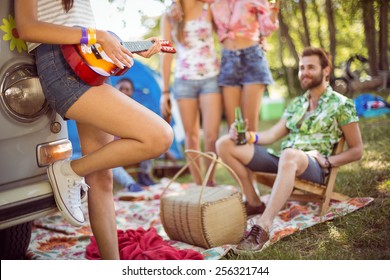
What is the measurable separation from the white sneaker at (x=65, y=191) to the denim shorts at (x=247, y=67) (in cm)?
199

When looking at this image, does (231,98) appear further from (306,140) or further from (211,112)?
(306,140)

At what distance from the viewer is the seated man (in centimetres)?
330

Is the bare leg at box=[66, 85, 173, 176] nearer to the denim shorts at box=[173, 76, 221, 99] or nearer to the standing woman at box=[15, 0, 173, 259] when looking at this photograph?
the standing woman at box=[15, 0, 173, 259]

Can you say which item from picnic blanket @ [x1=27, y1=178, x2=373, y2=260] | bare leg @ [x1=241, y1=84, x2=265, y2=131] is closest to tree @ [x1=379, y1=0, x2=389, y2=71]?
bare leg @ [x1=241, y1=84, x2=265, y2=131]

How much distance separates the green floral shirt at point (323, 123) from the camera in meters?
3.46

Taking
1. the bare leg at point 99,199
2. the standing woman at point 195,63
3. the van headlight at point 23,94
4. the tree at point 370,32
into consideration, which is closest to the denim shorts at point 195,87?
the standing woman at point 195,63

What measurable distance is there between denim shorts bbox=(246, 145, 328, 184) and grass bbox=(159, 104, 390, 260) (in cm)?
35

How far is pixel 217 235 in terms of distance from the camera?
121 inches

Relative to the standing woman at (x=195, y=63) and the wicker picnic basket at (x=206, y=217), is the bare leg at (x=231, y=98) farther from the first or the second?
the wicker picnic basket at (x=206, y=217)

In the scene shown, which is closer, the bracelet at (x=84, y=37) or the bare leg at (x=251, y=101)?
the bracelet at (x=84, y=37)

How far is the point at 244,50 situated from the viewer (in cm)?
396

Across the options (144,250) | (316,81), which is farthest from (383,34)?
(144,250)
